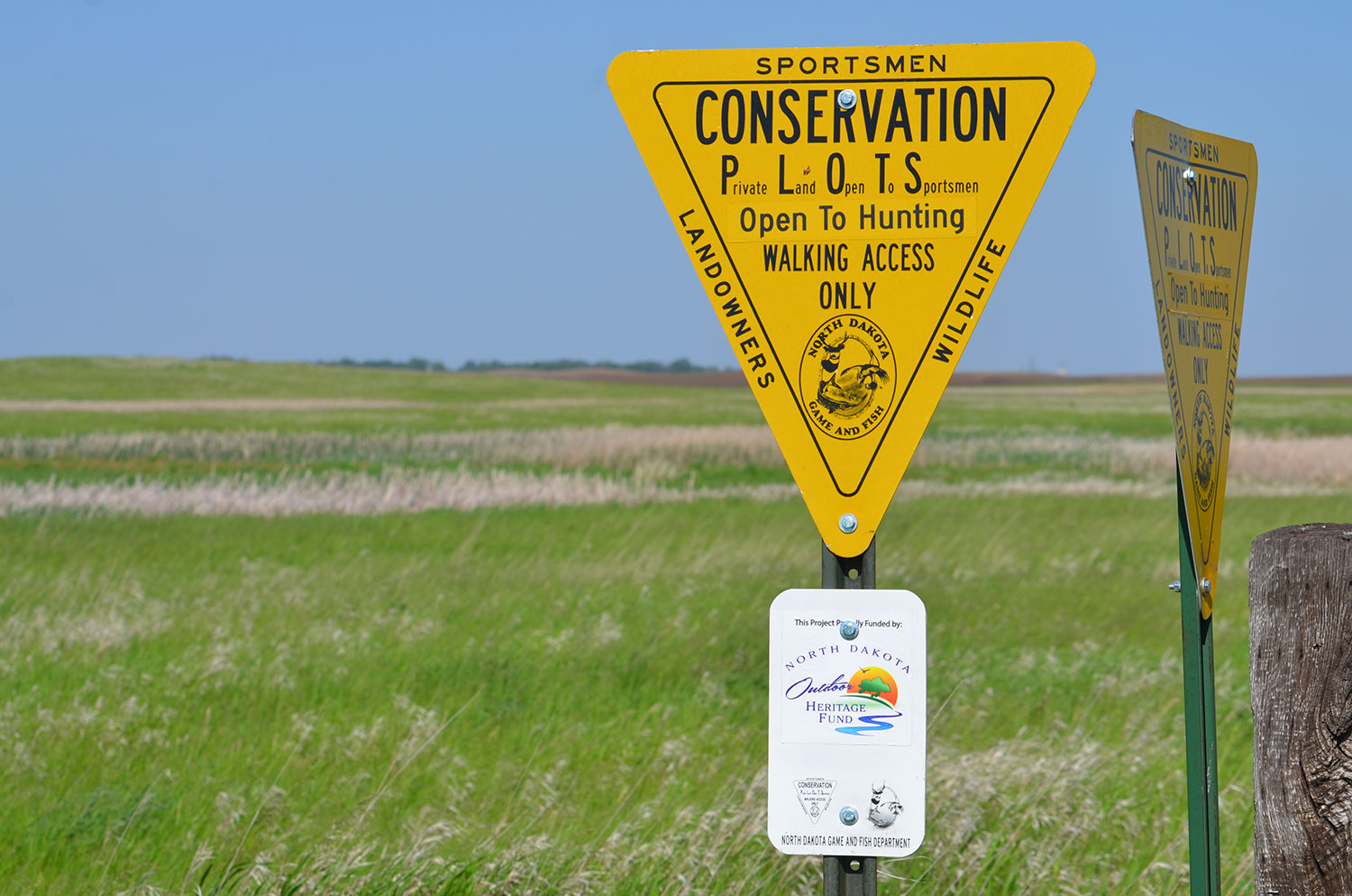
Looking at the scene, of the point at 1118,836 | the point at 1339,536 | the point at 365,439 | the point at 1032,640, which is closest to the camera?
the point at 1339,536

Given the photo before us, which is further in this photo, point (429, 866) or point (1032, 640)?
point (1032, 640)

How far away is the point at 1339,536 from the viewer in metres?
1.91

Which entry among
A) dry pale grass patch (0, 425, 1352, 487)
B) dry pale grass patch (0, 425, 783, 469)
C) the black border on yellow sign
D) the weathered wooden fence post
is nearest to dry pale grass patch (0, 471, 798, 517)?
dry pale grass patch (0, 425, 1352, 487)

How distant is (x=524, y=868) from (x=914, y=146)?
9.48ft

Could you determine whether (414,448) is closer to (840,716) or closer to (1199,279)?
(1199,279)

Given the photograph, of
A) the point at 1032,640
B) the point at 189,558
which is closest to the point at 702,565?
the point at 1032,640

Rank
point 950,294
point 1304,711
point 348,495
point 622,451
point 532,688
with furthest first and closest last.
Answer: point 622,451 < point 348,495 < point 532,688 < point 950,294 < point 1304,711

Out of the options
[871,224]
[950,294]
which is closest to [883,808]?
[950,294]

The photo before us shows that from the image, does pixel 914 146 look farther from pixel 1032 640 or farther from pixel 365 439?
pixel 365 439

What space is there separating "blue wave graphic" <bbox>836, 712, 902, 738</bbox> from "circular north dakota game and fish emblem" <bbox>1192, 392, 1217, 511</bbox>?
2.84 ft

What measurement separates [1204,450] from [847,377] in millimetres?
902

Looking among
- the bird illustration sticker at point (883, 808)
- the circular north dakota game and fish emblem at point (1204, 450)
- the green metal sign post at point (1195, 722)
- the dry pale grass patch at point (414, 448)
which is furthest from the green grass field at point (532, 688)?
the dry pale grass patch at point (414, 448)

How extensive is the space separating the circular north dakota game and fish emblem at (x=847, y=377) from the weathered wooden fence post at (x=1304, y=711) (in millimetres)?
788

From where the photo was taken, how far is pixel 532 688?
7.75 meters
